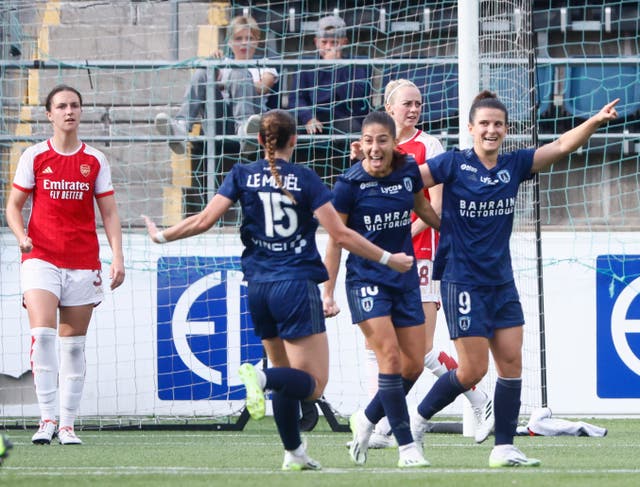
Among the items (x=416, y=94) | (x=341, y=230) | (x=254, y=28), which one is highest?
(x=254, y=28)

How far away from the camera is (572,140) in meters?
5.99

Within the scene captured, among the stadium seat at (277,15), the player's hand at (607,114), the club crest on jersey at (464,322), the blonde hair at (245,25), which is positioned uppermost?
the stadium seat at (277,15)

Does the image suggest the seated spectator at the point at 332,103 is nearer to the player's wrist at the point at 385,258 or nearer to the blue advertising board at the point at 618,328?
the blue advertising board at the point at 618,328

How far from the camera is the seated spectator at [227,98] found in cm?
1063

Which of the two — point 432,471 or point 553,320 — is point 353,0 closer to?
point 553,320

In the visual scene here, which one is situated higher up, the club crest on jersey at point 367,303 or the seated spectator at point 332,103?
the seated spectator at point 332,103

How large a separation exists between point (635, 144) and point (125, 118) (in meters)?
4.78

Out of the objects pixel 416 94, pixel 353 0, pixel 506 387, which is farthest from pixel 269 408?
pixel 353 0

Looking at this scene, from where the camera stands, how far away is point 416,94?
24.2 ft

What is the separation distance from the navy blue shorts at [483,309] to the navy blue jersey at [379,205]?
0.87 ft

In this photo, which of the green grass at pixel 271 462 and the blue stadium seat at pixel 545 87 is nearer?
the green grass at pixel 271 462

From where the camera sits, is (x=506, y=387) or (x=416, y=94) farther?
(x=416, y=94)

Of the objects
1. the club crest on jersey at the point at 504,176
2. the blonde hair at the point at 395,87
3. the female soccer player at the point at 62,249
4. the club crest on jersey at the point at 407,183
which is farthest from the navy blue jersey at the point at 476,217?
the female soccer player at the point at 62,249

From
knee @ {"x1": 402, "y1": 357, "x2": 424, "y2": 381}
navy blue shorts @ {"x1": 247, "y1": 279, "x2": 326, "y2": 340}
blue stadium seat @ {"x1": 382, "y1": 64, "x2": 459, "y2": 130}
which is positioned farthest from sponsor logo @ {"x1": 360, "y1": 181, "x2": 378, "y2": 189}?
blue stadium seat @ {"x1": 382, "y1": 64, "x2": 459, "y2": 130}
